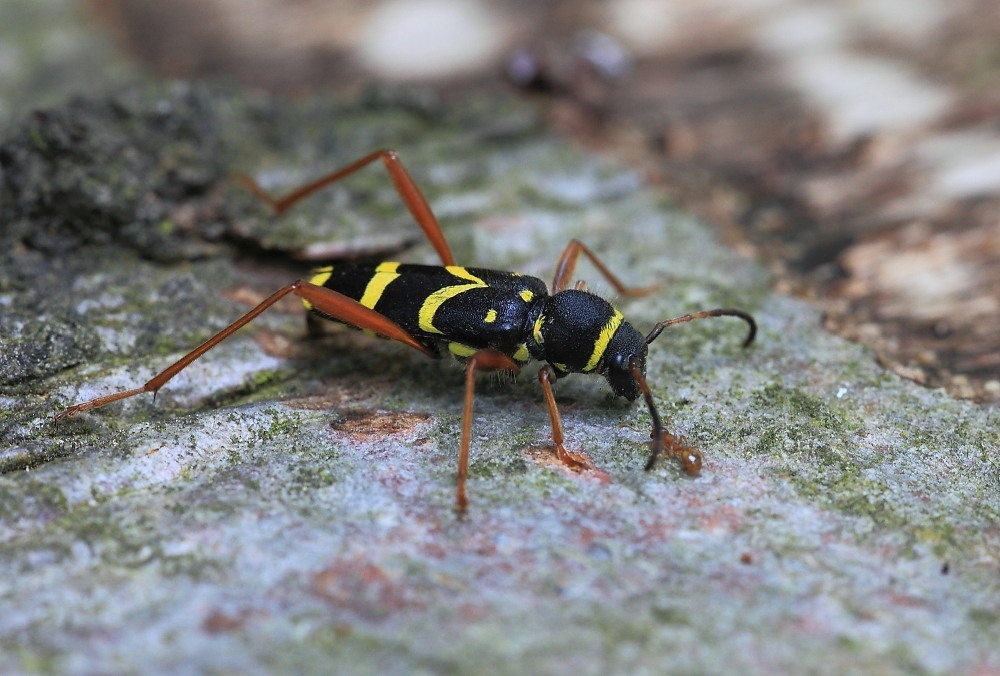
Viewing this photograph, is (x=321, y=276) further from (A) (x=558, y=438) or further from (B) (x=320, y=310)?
(A) (x=558, y=438)

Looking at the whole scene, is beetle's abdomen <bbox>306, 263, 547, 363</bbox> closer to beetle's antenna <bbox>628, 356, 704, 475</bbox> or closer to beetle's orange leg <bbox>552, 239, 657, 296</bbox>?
beetle's orange leg <bbox>552, 239, 657, 296</bbox>

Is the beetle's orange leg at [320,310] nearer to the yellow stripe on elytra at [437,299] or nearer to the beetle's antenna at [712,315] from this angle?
the yellow stripe on elytra at [437,299]

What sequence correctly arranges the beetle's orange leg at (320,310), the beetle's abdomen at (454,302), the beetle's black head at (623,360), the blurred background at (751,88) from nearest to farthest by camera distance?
1. the beetle's orange leg at (320,310)
2. the beetle's black head at (623,360)
3. the beetle's abdomen at (454,302)
4. the blurred background at (751,88)

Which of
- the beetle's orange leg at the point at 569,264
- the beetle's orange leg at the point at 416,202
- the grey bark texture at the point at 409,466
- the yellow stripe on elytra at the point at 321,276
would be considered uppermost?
the beetle's orange leg at the point at 416,202

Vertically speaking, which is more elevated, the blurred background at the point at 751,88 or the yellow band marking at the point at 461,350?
the blurred background at the point at 751,88

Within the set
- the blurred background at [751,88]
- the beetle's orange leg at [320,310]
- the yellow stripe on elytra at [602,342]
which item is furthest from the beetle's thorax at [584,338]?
the blurred background at [751,88]

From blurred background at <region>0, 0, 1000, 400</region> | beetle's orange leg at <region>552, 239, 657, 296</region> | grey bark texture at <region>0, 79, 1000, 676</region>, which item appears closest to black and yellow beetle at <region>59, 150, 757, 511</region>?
grey bark texture at <region>0, 79, 1000, 676</region>
